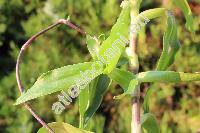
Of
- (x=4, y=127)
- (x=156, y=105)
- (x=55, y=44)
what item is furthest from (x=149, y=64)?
(x=4, y=127)

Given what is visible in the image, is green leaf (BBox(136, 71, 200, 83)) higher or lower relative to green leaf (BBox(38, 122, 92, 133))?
higher

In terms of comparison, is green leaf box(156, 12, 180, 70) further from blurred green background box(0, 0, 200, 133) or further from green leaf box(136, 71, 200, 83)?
blurred green background box(0, 0, 200, 133)

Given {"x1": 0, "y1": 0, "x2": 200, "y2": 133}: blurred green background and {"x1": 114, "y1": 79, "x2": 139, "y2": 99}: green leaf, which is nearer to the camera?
{"x1": 114, "y1": 79, "x2": 139, "y2": 99}: green leaf

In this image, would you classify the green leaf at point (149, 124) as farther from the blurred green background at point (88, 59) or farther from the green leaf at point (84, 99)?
the blurred green background at point (88, 59)

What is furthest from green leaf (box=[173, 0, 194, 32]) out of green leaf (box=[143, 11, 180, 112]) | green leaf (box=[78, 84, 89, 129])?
green leaf (box=[78, 84, 89, 129])

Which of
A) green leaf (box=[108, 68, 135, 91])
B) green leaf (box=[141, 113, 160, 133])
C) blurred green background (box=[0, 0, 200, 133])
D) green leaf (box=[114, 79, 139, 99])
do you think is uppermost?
blurred green background (box=[0, 0, 200, 133])

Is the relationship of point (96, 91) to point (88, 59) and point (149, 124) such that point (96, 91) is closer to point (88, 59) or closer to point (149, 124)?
point (149, 124)

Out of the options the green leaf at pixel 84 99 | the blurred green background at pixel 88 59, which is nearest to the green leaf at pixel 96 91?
the green leaf at pixel 84 99

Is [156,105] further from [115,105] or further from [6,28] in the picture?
[6,28]
